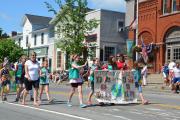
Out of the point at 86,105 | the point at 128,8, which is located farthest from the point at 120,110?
the point at 128,8

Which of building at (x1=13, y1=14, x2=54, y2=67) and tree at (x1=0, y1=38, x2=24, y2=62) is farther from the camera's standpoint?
tree at (x1=0, y1=38, x2=24, y2=62)

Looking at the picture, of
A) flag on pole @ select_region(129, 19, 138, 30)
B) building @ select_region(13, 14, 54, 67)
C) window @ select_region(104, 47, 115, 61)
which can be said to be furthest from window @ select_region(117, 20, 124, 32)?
building @ select_region(13, 14, 54, 67)

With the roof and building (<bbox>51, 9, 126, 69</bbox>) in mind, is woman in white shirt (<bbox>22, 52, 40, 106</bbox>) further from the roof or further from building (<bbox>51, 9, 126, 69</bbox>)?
the roof

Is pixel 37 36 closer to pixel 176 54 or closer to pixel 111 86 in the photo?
pixel 176 54

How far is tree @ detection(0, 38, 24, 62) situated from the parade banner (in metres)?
48.9

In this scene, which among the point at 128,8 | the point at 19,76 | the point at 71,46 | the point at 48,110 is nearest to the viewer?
the point at 48,110

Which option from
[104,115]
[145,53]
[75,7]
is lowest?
[104,115]

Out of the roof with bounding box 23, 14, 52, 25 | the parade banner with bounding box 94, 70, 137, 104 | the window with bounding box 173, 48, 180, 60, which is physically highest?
the roof with bounding box 23, 14, 52, 25

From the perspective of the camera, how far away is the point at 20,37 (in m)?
73.7

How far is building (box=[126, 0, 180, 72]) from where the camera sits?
37.0 meters

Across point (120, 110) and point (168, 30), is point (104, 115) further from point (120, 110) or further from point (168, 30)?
point (168, 30)

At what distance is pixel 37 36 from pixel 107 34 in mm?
19231

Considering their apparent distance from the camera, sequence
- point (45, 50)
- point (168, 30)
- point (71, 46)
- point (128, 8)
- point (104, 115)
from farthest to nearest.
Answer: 1. point (45, 50)
2. point (128, 8)
3. point (71, 46)
4. point (168, 30)
5. point (104, 115)

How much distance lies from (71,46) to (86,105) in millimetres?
25179
